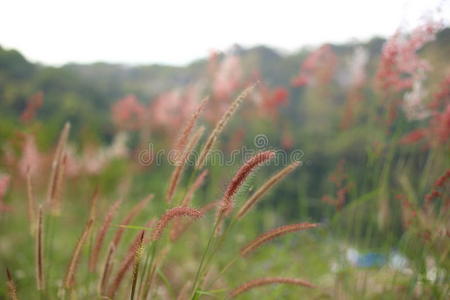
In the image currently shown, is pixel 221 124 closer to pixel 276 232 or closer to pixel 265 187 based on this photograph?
pixel 265 187

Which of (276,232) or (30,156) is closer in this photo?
(276,232)

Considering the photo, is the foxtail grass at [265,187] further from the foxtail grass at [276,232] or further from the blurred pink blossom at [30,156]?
the blurred pink blossom at [30,156]

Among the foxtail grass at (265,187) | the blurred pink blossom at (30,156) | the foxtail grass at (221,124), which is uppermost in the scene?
the foxtail grass at (221,124)

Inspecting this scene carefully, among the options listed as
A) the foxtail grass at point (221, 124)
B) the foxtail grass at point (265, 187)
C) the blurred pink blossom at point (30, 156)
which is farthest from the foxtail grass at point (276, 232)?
the blurred pink blossom at point (30, 156)

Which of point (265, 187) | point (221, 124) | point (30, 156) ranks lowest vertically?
point (30, 156)

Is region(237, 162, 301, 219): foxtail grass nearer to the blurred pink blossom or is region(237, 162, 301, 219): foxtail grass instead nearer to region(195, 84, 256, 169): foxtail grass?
region(195, 84, 256, 169): foxtail grass

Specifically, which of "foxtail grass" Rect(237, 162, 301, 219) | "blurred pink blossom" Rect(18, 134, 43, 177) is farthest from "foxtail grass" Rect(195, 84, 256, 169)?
"blurred pink blossom" Rect(18, 134, 43, 177)

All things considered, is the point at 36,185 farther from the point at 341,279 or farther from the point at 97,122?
the point at 97,122

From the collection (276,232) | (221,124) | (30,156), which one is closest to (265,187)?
(276,232)

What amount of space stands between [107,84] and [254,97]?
11193 millimetres

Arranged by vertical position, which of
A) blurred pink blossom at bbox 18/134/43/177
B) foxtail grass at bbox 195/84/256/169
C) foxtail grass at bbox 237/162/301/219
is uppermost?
foxtail grass at bbox 195/84/256/169

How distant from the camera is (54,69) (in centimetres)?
1182

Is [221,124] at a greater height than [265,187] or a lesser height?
greater

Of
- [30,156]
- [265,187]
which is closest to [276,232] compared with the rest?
[265,187]
